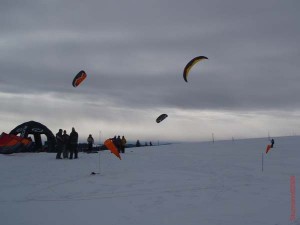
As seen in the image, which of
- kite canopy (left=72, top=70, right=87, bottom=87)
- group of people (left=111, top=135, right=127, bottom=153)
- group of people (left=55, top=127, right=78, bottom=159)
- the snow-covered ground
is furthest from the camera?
group of people (left=111, top=135, right=127, bottom=153)

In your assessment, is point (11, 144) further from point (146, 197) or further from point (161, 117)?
point (146, 197)

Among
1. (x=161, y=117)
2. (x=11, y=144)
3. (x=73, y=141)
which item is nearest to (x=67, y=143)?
(x=73, y=141)

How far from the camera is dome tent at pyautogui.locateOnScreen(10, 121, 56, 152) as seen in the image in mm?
24750

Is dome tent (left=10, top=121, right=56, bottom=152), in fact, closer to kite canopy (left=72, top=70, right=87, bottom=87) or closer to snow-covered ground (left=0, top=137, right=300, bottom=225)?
kite canopy (left=72, top=70, right=87, bottom=87)

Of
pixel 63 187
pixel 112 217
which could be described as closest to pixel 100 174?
pixel 63 187

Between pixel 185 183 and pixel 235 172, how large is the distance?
343 centimetres

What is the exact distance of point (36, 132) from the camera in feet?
83.2

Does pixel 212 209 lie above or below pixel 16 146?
below

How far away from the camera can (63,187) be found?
34.4 feet

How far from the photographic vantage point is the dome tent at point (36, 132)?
81.2 ft

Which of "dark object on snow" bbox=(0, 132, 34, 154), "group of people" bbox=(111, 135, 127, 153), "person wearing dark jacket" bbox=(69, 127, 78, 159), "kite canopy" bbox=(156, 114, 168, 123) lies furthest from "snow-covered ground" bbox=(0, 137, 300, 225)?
"kite canopy" bbox=(156, 114, 168, 123)

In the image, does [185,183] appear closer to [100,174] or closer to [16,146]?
[100,174]

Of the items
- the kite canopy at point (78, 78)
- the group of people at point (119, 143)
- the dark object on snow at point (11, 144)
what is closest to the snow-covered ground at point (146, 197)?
the kite canopy at point (78, 78)

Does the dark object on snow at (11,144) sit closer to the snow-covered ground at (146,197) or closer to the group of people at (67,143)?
the group of people at (67,143)
